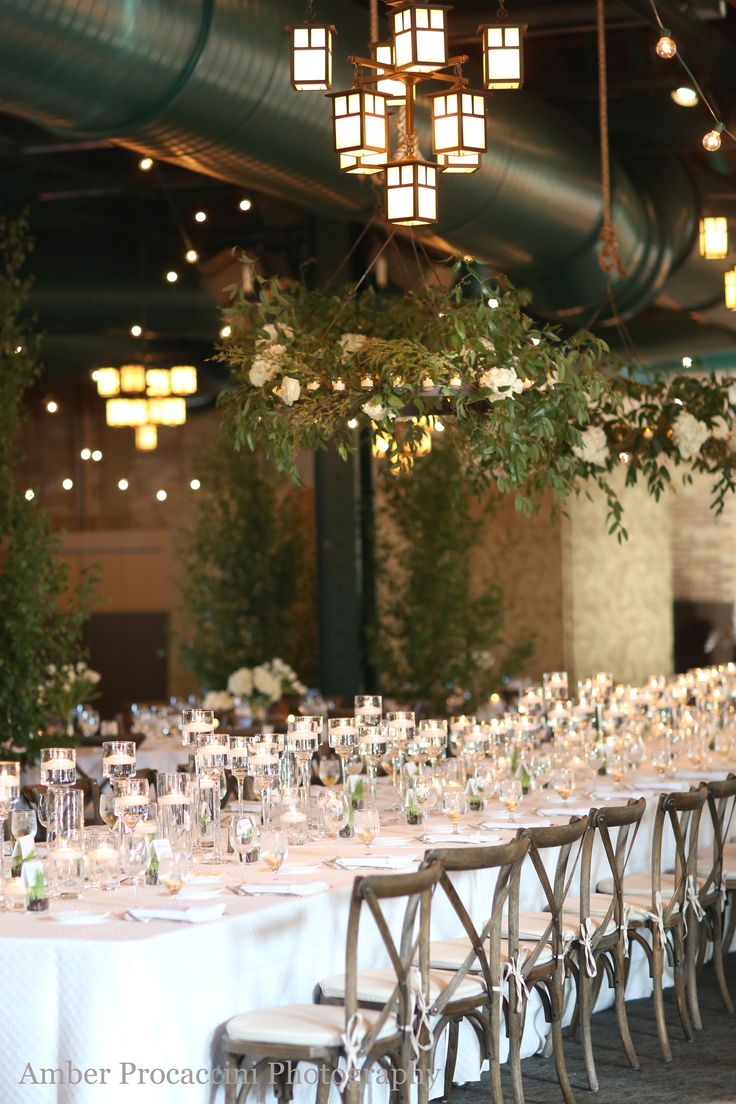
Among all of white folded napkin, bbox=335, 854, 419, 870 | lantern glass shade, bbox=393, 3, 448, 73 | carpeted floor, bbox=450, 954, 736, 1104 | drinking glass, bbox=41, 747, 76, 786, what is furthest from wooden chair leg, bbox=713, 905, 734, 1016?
lantern glass shade, bbox=393, 3, 448, 73

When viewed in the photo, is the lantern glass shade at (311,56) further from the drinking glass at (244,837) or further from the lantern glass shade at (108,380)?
the lantern glass shade at (108,380)

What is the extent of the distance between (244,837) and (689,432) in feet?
10.6

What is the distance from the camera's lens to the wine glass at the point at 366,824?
5.26m

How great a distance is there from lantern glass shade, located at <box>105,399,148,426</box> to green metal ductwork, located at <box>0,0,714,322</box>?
8.69ft

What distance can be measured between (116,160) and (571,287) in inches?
158

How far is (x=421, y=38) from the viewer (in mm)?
4992

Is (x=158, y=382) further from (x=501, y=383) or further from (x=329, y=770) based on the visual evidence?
(x=501, y=383)

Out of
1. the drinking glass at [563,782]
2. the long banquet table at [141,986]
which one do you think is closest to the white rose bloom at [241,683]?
the drinking glass at [563,782]

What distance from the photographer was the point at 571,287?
33.8 feet

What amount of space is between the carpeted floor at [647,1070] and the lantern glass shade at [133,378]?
249 inches

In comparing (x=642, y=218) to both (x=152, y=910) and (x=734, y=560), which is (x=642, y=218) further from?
(x=152, y=910)

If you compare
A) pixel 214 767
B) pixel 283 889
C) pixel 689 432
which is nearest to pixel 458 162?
pixel 689 432

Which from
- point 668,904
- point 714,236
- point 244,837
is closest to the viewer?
point 244,837

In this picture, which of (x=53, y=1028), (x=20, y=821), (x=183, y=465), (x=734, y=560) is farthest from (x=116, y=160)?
(x=53, y=1028)
